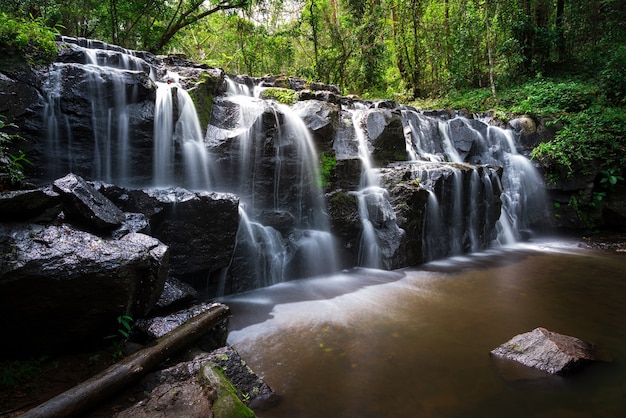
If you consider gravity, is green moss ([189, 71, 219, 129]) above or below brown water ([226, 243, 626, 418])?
above

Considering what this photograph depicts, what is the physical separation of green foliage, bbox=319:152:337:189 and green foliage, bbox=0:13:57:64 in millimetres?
5580

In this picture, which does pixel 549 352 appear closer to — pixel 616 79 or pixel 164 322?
pixel 164 322

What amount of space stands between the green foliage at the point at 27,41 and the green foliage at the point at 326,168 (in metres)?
5.58

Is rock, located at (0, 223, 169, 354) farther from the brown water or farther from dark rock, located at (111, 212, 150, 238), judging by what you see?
the brown water

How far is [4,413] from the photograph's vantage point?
235 centimetres

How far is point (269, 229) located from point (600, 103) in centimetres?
1261

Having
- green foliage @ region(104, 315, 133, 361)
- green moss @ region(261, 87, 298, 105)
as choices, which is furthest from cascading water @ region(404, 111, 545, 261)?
green foliage @ region(104, 315, 133, 361)

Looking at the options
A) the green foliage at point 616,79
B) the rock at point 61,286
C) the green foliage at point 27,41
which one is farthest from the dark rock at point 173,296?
the green foliage at point 616,79

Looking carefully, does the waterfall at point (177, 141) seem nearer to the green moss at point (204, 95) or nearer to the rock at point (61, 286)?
the green moss at point (204, 95)

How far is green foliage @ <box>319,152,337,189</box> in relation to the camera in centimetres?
792

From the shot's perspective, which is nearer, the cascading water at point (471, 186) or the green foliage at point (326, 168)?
the green foliage at point (326, 168)

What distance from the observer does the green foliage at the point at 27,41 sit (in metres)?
5.30

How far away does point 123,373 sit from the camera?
8.86 feet

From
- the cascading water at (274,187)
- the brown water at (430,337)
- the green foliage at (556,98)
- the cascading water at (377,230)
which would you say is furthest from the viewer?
the green foliage at (556,98)
